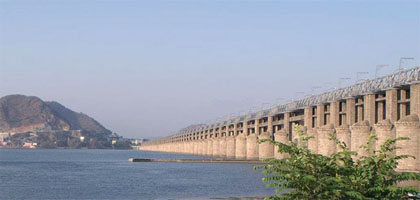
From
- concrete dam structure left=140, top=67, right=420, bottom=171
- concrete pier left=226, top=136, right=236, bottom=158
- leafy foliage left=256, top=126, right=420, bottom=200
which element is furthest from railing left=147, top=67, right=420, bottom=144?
leafy foliage left=256, top=126, right=420, bottom=200

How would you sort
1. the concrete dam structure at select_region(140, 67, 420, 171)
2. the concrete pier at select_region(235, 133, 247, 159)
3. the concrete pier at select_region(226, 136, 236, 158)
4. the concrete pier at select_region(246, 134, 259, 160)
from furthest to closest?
the concrete pier at select_region(226, 136, 236, 158) → the concrete pier at select_region(235, 133, 247, 159) → the concrete pier at select_region(246, 134, 259, 160) → the concrete dam structure at select_region(140, 67, 420, 171)

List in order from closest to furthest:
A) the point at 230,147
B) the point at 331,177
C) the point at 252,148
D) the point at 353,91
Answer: the point at 331,177, the point at 353,91, the point at 252,148, the point at 230,147

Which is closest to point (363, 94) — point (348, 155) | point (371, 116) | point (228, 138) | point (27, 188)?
point (371, 116)

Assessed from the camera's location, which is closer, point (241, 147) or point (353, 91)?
point (353, 91)

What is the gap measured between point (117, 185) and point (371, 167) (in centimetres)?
5555

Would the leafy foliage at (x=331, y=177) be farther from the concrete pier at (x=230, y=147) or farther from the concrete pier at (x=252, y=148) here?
the concrete pier at (x=230, y=147)

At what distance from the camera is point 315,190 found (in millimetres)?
21125

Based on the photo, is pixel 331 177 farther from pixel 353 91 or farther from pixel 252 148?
pixel 252 148

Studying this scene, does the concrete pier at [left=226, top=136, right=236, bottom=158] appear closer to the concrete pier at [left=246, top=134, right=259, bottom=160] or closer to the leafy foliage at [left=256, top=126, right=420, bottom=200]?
the concrete pier at [left=246, top=134, right=259, bottom=160]

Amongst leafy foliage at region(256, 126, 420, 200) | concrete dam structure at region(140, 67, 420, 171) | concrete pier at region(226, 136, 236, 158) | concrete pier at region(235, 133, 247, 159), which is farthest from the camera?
concrete pier at region(226, 136, 236, 158)

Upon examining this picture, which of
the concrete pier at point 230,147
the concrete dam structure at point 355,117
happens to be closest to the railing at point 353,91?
the concrete dam structure at point 355,117

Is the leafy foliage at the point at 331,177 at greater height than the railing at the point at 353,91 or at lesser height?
lesser

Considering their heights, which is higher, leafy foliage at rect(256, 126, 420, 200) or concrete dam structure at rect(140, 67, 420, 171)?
concrete dam structure at rect(140, 67, 420, 171)

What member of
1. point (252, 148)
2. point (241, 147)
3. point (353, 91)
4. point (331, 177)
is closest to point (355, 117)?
point (353, 91)
